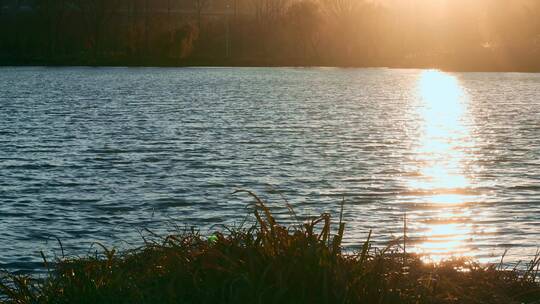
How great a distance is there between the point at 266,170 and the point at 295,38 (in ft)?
512

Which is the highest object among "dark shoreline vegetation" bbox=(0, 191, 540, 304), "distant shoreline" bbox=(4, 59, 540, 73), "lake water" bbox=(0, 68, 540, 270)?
"dark shoreline vegetation" bbox=(0, 191, 540, 304)

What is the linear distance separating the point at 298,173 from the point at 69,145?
534 inches

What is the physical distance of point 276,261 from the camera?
1033 centimetres

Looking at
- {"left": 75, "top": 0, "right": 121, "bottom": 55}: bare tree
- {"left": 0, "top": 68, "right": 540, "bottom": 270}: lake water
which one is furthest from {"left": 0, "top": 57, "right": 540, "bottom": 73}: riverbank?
{"left": 0, "top": 68, "right": 540, "bottom": 270}: lake water

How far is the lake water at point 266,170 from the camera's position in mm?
20922

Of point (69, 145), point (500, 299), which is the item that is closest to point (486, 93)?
point (69, 145)

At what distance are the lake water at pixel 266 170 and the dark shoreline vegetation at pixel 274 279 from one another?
6.15 metres

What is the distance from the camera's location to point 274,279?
10.2 metres

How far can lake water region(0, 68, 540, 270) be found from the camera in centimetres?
2092

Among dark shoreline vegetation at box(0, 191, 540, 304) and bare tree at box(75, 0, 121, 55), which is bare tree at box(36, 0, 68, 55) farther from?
dark shoreline vegetation at box(0, 191, 540, 304)

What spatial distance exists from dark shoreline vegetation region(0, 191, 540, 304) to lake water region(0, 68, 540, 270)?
20.2ft

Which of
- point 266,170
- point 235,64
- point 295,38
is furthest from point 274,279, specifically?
point 295,38

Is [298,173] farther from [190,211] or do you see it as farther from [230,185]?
[190,211]

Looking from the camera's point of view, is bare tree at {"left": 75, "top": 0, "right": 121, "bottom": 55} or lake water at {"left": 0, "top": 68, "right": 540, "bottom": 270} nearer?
lake water at {"left": 0, "top": 68, "right": 540, "bottom": 270}
